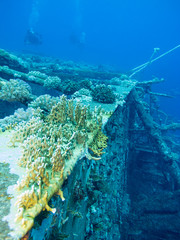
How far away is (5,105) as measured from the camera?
5914 mm

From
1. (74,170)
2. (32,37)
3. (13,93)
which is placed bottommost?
(74,170)

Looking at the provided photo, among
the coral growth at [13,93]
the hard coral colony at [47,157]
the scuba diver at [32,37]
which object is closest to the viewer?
the hard coral colony at [47,157]

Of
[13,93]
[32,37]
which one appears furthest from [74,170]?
[32,37]

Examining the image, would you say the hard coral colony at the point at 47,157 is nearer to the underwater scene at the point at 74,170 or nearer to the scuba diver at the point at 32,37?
the underwater scene at the point at 74,170

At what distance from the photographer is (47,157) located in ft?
8.25

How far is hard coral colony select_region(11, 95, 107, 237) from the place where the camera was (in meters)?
1.62

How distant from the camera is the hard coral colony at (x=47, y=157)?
1.62 metres

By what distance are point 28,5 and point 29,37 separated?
20507 cm

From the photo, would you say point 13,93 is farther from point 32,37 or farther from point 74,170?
point 32,37

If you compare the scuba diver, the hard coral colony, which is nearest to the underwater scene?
the hard coral colony

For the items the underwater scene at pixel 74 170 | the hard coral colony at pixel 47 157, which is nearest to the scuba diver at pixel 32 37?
the underwater scene at pixel 74 170

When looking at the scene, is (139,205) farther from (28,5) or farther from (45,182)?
(28,5)

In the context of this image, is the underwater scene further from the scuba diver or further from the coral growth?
the scuba diver

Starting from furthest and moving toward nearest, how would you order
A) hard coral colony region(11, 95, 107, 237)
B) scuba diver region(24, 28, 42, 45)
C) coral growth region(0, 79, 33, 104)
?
scuba diver region(24, 28, 42, 45)
coral growth region(0, 79, 33, 104)
hard coral colony region(11, 95, 107, 237)
